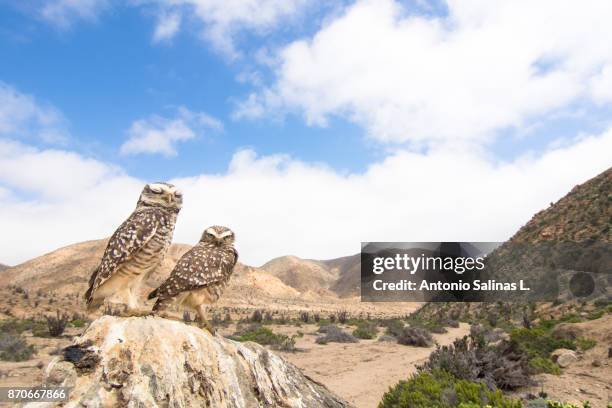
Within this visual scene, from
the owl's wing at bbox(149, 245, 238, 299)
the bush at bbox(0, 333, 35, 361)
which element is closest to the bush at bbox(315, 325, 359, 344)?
the bush at bbox(0, 333, 35, 361)

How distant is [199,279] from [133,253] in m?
0.76

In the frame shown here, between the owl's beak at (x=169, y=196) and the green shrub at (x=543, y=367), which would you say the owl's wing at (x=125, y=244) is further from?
the green shrub at (x=543, y=367)

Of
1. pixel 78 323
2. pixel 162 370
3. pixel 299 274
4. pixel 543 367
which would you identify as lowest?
pixel 78 323

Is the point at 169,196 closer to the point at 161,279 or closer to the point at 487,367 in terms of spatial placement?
the point at 487,367

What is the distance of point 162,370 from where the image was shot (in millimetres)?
3875

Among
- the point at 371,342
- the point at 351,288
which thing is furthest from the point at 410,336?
the point at 351,288

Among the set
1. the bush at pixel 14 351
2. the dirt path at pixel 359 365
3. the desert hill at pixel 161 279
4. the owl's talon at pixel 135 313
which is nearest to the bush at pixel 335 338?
the dirt path at pixel 359 365

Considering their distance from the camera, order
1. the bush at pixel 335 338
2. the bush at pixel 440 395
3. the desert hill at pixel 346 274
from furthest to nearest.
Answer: the desert hill at pixel 346 274
the bush at pixel 335 338
the bush at pixel 440 395

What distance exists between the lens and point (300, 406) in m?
4.61

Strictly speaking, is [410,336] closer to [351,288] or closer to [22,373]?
[22,373]

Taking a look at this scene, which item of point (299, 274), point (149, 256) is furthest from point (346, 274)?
point (149, 256)

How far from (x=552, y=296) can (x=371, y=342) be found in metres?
18.0

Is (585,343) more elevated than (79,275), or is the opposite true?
(79,275)

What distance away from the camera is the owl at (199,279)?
191 inches
